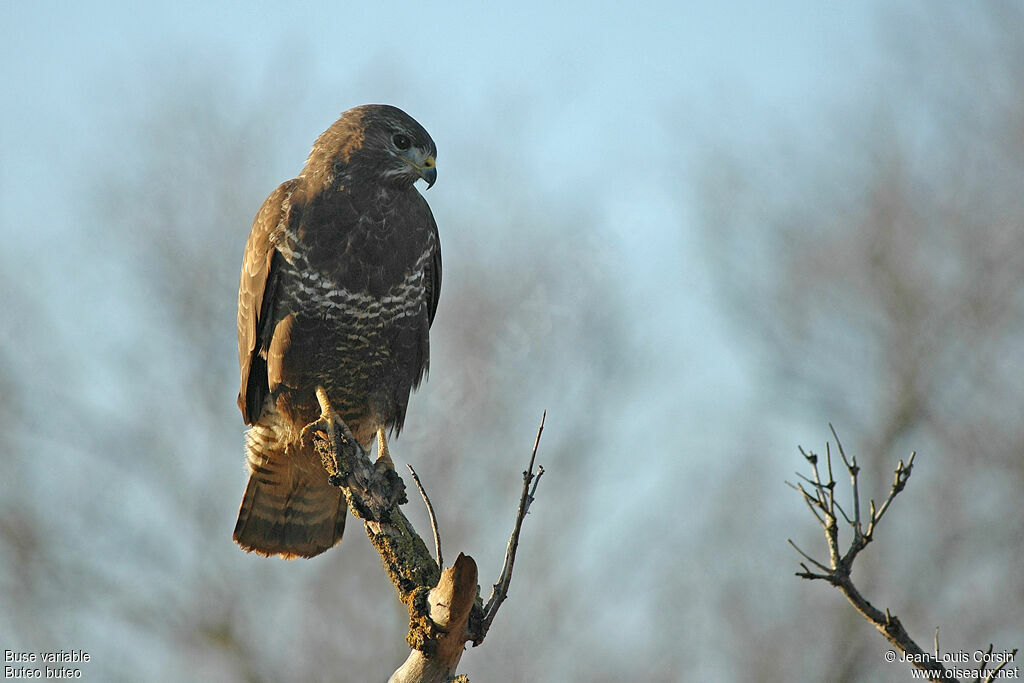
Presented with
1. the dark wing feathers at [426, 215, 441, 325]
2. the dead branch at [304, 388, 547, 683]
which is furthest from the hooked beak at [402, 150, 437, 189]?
the dead branch at [304, 388, 547, 683]

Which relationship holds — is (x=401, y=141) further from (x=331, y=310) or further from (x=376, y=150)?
(x=331, y=310)

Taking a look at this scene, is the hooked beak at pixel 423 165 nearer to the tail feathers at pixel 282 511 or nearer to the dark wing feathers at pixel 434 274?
the dark wing feathers at pixel 434 274

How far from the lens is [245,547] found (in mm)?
5938

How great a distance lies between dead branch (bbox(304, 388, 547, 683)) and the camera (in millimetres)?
3818

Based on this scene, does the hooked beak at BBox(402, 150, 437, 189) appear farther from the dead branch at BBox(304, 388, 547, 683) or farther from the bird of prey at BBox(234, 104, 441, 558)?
the dead branch at BBox(304, 388, 547, 683)

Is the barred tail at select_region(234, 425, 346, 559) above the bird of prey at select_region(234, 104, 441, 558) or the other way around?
the other way around

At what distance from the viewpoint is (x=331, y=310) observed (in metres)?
5.45

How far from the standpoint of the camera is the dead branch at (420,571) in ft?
12.5

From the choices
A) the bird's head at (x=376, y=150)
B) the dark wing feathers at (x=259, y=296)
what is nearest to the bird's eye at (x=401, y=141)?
the bird's head at (x=376, y=150)

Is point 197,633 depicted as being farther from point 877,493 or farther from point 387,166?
point 387,166

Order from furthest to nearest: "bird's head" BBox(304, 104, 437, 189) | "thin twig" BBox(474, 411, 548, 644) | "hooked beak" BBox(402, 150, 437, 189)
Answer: "hooked beak" BBox(402, 150, 437, 189)
"bird's head" BBox(304, 104, 437, 189)
"thin twig" BBox(474, 411, 548, 644)

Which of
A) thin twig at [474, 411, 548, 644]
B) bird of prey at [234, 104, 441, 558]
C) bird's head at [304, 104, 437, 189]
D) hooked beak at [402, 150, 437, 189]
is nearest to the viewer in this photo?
thin twig at [474, 411, 548, 644]

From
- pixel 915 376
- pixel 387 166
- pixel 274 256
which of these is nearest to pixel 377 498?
pixel 274 256

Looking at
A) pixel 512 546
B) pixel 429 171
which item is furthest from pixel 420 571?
pixel 429 171
